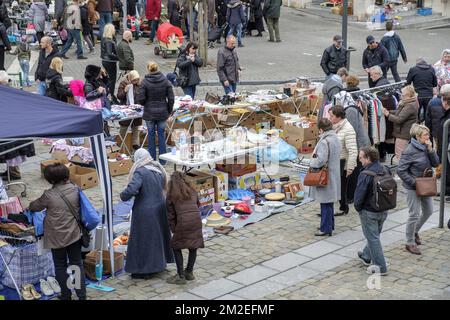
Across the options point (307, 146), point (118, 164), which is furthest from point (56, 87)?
point (307, 146)

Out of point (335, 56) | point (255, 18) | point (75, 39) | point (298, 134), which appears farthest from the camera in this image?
point (255, 18)

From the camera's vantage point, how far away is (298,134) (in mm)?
15664

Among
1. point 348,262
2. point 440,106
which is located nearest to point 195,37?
point 440,106

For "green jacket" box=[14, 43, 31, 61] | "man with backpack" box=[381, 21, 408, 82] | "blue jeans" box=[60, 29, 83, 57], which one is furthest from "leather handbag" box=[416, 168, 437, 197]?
"blue jeans" box=[60, 29, 83, 57]

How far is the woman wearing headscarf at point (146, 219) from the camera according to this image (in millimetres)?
9961

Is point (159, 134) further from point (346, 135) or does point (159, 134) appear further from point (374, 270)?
point (374, 270)

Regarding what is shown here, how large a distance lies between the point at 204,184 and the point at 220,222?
33.5 inches

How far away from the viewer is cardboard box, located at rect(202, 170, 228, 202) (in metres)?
12.8

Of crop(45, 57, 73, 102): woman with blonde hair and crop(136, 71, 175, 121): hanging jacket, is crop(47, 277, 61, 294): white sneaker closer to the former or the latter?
crop(136, 71, 175, 121): hanging jacket

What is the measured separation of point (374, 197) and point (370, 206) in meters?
0.13

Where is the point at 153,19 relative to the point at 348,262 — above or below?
above

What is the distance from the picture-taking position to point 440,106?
13.4 meters

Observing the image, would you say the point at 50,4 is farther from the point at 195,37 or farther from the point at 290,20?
the point at 290,20

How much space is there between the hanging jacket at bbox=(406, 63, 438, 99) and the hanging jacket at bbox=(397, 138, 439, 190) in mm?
5245
